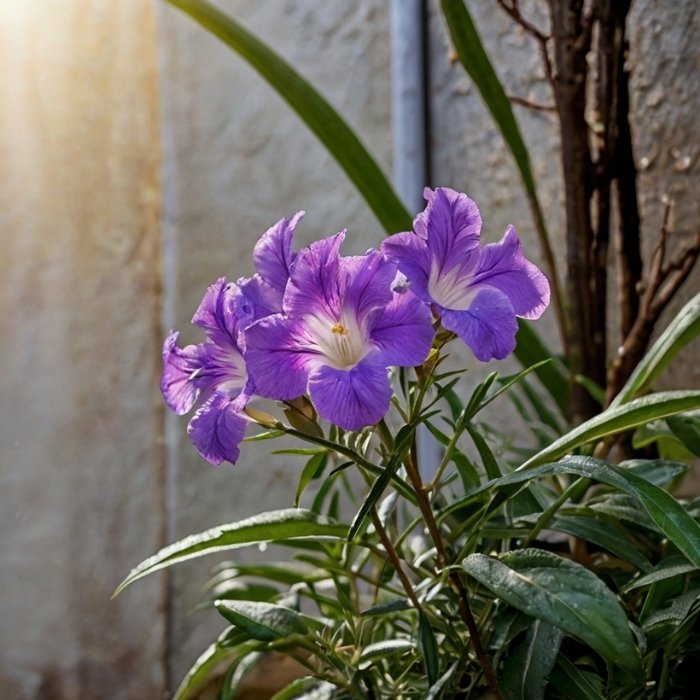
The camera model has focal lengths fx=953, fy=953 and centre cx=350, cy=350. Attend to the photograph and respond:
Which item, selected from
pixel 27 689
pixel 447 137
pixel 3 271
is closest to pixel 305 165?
pixel 447 137

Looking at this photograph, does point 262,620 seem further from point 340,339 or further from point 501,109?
point 501,109

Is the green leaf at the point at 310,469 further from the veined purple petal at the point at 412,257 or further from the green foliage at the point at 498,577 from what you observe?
the veined purple petal at the point at 412,257

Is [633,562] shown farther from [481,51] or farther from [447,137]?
[447,137]

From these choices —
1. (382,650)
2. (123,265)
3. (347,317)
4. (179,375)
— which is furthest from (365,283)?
(123,265)

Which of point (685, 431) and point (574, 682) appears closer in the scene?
point (574, 682)

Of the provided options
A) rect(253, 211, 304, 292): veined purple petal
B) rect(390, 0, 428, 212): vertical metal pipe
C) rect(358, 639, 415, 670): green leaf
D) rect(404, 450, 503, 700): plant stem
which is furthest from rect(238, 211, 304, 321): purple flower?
rect(390, 0, 428, 212): vertical metal pipe

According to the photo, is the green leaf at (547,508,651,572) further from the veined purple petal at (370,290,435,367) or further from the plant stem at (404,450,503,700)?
the veined purple petal at (370,290,435,367)
